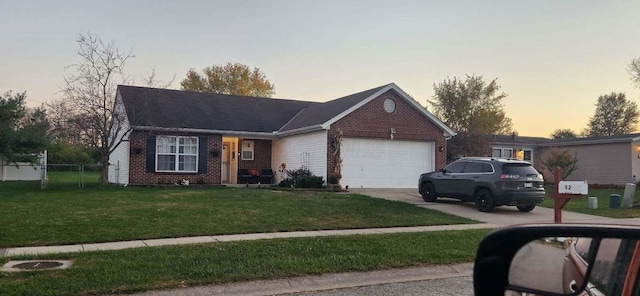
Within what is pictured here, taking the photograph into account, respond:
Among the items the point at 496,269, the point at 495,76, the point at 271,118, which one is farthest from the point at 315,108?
the point at 495,76

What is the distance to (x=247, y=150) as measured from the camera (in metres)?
25.0

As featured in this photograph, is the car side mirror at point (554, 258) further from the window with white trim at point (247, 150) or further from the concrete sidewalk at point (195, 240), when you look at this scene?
the window with white trim at point (247, 150)

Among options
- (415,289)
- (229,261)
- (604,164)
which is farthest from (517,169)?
(604,164)

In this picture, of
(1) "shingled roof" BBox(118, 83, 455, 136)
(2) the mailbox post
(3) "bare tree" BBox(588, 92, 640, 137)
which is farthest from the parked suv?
(3) "bare tree" BBox(588, 92, 640, 137)

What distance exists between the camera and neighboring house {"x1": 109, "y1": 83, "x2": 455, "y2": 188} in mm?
21312

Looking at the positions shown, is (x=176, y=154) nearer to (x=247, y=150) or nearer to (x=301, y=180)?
(x=247, y=150)

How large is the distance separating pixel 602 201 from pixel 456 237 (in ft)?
41.9

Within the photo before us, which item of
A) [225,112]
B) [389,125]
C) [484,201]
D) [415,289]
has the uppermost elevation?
[225,112]

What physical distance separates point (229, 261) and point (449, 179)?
10.4m

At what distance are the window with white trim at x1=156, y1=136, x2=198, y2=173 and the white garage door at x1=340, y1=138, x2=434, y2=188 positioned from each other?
7.03 meters

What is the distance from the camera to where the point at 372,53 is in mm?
21578

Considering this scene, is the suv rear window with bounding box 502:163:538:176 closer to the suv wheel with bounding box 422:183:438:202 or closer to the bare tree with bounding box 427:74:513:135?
the suv wheel with bounding box 422:183:438:202

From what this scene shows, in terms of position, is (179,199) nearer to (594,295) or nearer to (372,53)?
(372,53)

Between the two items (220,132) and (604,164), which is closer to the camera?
(220,132)
